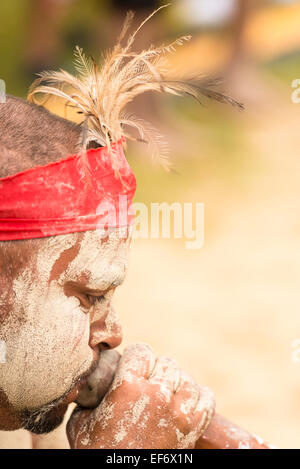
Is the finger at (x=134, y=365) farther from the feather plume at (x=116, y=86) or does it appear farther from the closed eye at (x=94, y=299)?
the feather plume at (x=116, y=86)

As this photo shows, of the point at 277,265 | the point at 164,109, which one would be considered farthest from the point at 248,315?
the point at 164,109

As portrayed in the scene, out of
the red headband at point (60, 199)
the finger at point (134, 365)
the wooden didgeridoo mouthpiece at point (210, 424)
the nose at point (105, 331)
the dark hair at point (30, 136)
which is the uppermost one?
the dark hair at point (30, 136)

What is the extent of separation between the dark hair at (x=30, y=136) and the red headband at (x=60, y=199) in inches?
1.2

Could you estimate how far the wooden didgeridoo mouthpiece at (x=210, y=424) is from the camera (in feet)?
5.77

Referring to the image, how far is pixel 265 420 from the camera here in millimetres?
3109

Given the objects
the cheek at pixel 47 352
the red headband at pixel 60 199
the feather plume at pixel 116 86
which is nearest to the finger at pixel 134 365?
the cheek at pixel 47 352

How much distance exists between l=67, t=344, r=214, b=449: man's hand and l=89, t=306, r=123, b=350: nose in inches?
2.4

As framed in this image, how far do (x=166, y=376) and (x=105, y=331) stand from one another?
0.18m

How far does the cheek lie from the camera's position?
155cm

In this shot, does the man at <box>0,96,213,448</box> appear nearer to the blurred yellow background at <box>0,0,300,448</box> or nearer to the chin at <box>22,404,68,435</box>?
the chin at <box>22,404,68,435</box>

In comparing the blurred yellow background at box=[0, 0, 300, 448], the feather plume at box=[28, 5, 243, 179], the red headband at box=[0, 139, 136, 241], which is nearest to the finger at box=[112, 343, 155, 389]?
the red headband at box=[0, 139, 136, 241]
